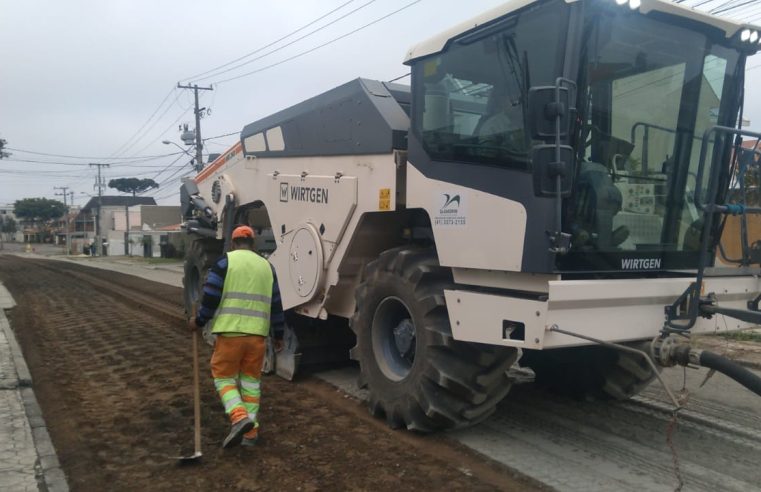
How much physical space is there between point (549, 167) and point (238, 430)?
9.49 feet

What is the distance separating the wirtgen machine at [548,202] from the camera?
165 inches

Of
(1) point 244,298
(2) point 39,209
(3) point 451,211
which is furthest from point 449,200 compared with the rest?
(2) point 39,209

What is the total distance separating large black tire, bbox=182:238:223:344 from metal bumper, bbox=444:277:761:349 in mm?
5442

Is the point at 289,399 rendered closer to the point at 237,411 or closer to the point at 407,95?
the point at 237,411

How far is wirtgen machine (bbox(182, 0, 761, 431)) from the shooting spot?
4.19 meters

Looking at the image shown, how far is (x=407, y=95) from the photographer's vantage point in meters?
6.18

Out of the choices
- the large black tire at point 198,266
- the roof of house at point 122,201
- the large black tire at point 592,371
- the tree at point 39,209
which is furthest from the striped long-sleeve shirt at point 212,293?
the tree at point 39,209

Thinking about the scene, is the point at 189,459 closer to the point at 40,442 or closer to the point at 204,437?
the point at 204,437

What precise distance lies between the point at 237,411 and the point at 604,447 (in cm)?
279

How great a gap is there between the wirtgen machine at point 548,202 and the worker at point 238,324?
960 mm

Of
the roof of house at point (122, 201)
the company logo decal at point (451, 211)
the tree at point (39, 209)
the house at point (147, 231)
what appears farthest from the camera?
the tree at point (39, 209)

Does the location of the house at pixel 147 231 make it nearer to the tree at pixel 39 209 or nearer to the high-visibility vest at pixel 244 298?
the tree at pixel 39 209

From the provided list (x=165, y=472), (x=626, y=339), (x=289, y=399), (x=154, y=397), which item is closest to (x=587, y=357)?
(x=626, y=339)

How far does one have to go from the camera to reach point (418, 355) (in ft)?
16.6
